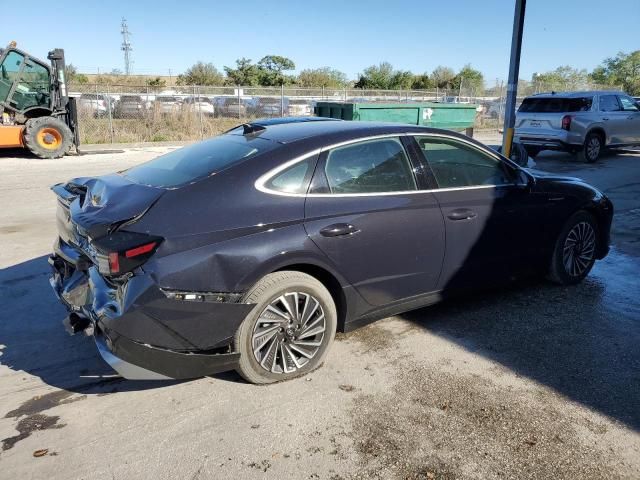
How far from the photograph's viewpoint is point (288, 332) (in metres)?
3.45

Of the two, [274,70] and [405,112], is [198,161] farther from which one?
[274,70]

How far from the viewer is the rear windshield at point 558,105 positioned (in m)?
14.1

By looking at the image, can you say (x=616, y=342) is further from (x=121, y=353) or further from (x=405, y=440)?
(x=121, y=353)

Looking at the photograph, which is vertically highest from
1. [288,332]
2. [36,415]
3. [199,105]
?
[199,105]

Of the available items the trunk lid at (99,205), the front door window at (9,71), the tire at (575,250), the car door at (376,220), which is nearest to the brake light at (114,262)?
the trunk lid at (99,205)

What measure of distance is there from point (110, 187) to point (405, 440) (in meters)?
2.52

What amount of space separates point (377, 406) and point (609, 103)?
14665 millimetres

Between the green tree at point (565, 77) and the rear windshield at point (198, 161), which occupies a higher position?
the green tree at point (565, 77)

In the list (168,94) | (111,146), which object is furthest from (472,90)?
(111,146)

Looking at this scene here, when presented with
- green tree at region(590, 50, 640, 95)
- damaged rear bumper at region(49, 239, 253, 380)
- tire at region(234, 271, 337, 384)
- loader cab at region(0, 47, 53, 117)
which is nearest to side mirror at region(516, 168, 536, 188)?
tire at region(234, 271, 337, 384)

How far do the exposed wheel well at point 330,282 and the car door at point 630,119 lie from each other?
48.6ft

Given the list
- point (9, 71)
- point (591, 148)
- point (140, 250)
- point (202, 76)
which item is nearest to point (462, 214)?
point (140, 250)

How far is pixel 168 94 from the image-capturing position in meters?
24.1

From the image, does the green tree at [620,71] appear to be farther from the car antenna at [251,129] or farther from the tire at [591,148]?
the car antenna at [251,129]
